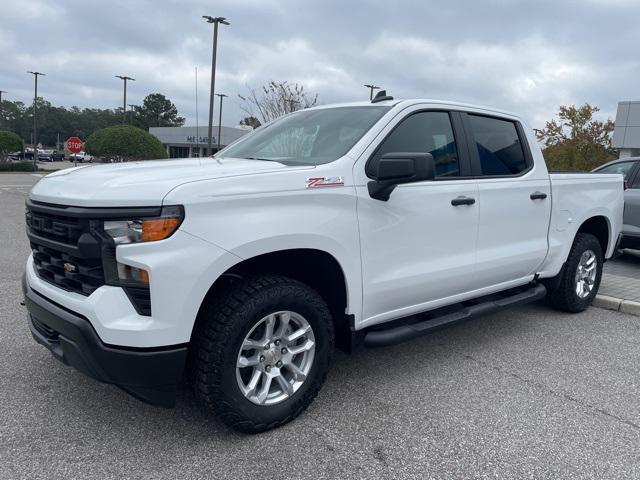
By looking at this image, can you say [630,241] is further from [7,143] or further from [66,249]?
[7,143]

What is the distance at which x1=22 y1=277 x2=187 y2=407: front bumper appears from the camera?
2.58 meters

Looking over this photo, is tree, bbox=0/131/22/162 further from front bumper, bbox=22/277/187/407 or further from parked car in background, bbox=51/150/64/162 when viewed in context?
front bumper, bbox=22/277/187/407

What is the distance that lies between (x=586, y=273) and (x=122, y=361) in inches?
193

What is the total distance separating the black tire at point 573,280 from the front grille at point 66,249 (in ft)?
14.5

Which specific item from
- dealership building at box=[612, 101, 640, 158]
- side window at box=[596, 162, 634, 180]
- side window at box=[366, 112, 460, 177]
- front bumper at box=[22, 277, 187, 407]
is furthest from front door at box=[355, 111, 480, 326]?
dealership building at box=[612, 101, 640, 158]

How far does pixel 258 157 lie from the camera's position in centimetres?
385

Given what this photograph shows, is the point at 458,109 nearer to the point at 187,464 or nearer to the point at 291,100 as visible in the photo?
the point at 187,464

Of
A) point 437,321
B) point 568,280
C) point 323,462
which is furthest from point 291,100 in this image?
point 323,462

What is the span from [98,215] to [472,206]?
263 cm

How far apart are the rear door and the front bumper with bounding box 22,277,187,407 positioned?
2.49 m

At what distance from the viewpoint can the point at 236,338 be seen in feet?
9.21

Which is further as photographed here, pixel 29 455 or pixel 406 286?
pixel 406 286

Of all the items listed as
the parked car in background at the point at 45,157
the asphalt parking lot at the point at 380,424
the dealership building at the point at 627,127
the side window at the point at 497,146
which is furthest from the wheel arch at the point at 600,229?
the parked car in background at the point at 45,157

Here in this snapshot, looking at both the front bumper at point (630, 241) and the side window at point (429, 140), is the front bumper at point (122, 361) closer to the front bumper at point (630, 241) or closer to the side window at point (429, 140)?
the side window at point (429, 140)
